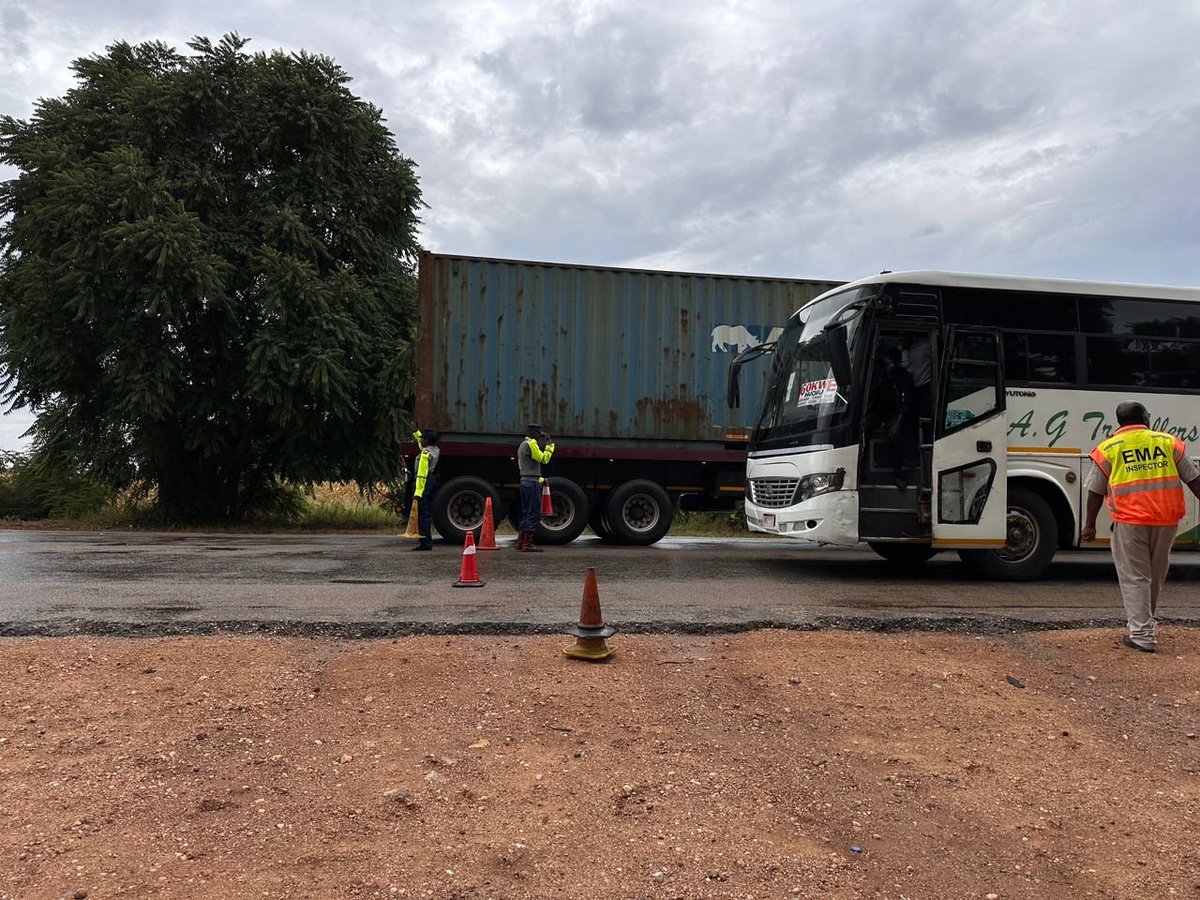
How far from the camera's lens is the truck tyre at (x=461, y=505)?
12.1m

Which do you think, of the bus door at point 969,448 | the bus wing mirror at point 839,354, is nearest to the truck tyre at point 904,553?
the bus door at point 969,448

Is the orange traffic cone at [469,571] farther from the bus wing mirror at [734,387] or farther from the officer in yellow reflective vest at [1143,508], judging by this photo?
the officer in yellow reflective vest at [1143,508]

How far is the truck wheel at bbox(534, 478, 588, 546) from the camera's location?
12.3 m

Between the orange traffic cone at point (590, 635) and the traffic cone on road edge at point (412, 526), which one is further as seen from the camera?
the traffic cone on road edge at point (412, 526)

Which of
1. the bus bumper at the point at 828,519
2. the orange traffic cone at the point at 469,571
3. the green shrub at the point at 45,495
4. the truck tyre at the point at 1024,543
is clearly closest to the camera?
the orange traffic cone at the point at 469,571

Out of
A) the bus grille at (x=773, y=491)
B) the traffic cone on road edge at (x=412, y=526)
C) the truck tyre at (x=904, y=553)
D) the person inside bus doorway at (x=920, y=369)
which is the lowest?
the truck tyre at (x=904, y=553)

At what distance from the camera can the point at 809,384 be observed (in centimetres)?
910

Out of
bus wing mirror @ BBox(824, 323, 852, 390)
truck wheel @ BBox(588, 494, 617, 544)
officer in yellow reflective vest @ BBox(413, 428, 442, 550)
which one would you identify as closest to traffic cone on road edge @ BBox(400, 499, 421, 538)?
officer in yellow reflective vest @ BBox(413, 428, 442, 550)

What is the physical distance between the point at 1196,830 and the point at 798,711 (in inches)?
66.0

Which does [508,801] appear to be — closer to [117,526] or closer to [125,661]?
[125,661]

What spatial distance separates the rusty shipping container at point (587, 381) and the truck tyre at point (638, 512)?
0.09 feet

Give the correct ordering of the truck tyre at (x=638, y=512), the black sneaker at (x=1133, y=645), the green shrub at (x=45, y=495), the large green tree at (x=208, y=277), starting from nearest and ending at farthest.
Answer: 1. the black sneaker at (x=1133, y=645)
2. the truck tyre at (x=638, y=512)
3. the large green tree at (x=208, y=277)
4. the green shrub at (x=45, y=495)

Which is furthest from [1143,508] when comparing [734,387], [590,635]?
[734,387]

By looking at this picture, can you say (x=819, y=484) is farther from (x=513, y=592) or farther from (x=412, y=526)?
(x=412, y=526)
